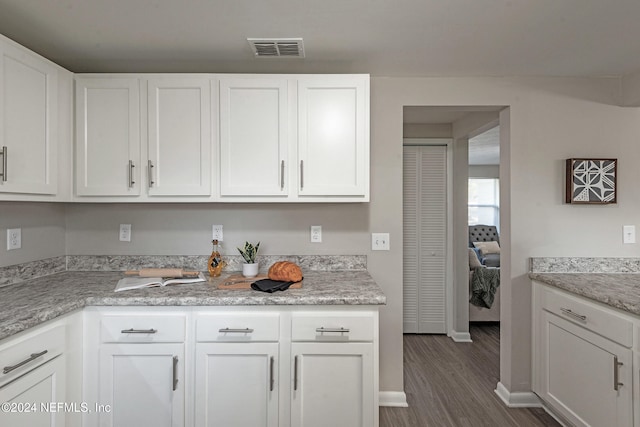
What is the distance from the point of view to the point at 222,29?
183 cm

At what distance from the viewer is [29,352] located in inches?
57.1

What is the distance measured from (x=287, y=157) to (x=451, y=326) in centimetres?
277

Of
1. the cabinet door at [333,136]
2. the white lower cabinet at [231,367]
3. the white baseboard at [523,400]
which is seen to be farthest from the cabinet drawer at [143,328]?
the white baseboard at [523,400]

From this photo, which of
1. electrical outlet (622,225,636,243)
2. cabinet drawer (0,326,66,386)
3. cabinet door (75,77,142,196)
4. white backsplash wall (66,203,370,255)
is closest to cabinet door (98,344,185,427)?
cabinet drawer (0,326,66,386)

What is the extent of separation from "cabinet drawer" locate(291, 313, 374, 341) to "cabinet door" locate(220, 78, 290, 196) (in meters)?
0.78

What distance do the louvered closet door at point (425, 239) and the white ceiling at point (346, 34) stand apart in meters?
1.44

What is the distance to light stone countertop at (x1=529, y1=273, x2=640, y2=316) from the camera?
172 centimetres

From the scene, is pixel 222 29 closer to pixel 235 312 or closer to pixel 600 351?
pixel 235 312

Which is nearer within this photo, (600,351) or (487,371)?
(600,351)

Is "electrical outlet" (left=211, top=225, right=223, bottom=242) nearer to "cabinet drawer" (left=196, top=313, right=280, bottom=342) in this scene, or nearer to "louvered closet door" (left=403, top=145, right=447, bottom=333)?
"cabinet drawer" (left=196, top=313, right=280, bottom=342)

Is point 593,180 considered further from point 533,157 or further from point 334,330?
point 334,330

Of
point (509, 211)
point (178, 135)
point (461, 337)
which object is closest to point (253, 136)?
point (178, 135)

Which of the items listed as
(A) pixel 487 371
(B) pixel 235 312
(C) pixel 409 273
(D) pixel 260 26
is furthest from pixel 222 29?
(A) pixel 487 371

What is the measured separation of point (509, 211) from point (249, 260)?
1858 mm
